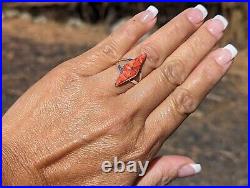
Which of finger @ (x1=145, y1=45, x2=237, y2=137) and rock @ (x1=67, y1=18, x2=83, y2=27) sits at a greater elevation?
finger @ (x1=145, y1=45, x2=237, y2=137)

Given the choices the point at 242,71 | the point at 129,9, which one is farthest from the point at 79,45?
the point at 242,71

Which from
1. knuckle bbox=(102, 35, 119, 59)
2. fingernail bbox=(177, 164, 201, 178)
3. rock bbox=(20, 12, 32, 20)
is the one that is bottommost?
rock bbox=(20, 12, 32, 20)

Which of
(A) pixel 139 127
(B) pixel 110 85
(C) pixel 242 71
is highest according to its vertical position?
(B) pixel 110 85

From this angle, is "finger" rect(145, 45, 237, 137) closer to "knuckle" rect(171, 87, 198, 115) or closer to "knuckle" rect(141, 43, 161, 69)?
"knuckle" rect(171, 87, 198, 115)

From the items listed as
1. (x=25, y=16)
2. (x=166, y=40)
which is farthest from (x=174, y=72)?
(x=25, y=16)

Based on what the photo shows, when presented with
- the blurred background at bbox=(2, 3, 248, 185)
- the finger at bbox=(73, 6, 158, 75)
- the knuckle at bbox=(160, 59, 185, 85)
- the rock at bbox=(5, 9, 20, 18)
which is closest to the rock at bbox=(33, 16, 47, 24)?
the blurred background at bbox=(2, 3, 248, 185)

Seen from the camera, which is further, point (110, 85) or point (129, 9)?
point (129, 9)

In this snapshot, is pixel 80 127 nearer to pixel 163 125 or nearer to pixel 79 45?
pixel 163 125

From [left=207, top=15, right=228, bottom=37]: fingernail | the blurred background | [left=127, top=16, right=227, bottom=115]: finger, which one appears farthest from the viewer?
the blurred background

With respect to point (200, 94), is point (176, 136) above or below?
below
